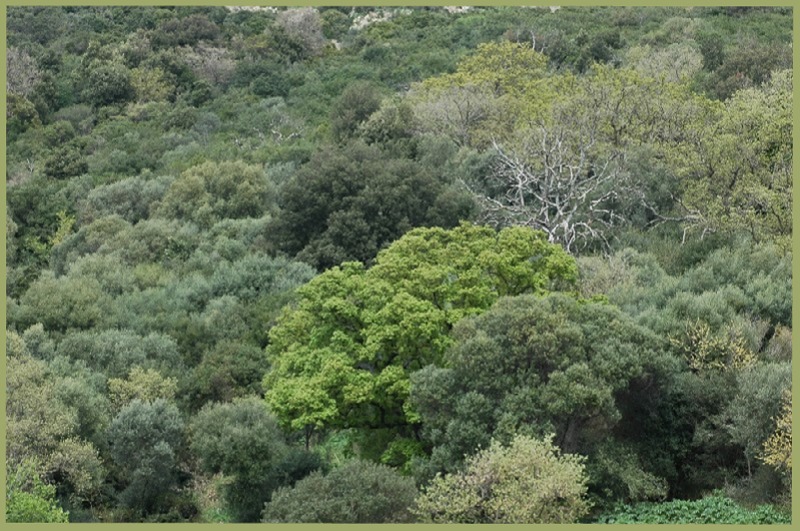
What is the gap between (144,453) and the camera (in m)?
37.8

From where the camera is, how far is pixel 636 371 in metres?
33.8

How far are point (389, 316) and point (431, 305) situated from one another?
1.56 m

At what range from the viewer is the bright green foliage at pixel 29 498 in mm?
32469

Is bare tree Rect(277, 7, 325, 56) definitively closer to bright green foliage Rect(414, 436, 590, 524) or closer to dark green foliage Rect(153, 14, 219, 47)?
dark green foliage Rect(153, 14, 219, 47)

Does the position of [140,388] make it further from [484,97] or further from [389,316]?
[484,97]

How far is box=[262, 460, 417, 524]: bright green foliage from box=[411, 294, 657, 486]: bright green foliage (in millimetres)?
2504

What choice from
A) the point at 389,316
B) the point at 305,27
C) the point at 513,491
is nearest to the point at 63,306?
the point at 389,316

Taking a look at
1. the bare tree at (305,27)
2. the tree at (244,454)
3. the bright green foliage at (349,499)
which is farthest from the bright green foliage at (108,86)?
the bright green foliage at (349,499)

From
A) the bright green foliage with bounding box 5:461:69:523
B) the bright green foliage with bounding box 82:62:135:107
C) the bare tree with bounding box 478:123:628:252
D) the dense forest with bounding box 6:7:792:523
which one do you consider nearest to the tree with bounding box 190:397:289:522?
the dense forest with bounding box 6:7:792:523

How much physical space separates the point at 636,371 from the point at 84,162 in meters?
56.7

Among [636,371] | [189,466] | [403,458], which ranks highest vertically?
[636,371]

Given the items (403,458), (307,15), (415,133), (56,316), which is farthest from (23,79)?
(403,458)

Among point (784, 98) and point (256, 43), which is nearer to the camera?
point (784, 98)

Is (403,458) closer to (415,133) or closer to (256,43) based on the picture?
(415,133)
